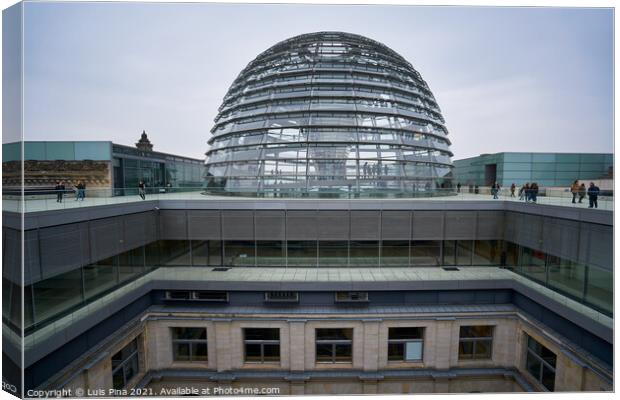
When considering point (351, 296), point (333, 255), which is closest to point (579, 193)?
point (351, 296)

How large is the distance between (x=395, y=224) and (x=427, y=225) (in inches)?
63.1

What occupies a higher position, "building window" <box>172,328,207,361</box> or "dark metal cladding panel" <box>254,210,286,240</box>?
"dark metal cladding panel" <box>254,210,286,240</box>

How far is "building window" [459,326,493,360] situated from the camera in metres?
12.1

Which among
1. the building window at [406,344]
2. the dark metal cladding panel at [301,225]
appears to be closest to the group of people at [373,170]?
the dark metal cladding panel at [301,225]

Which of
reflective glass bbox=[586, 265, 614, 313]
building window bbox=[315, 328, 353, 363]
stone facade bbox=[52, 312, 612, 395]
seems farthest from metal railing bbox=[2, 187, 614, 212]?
building window bbox=[315, 328, 353, 363]

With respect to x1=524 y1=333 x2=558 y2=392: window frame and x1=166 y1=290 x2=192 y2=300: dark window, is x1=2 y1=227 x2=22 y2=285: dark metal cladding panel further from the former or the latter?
x1=524 y1=333 x2=558 y2=392: window frame

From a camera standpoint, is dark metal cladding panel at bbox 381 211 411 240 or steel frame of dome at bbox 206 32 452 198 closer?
dark metal cladding panel at bbox 381 211 411 240

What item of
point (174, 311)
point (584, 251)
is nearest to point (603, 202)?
point (584, 251)

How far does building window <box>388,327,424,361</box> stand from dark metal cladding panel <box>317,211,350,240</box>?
194 inches

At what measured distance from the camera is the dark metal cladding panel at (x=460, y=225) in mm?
12695

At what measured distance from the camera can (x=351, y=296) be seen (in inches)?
470

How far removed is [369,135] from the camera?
1548 centimetres

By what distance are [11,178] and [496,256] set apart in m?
20.7
